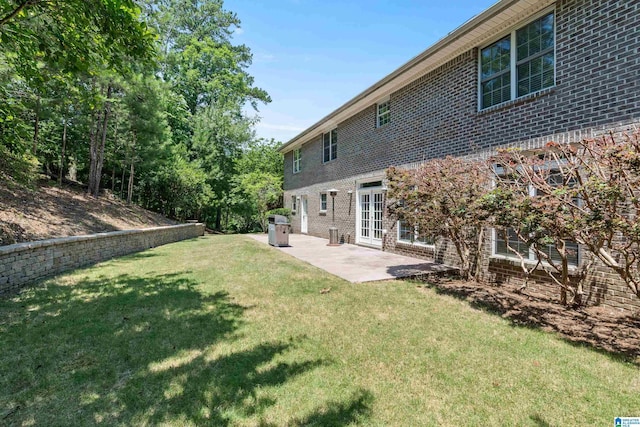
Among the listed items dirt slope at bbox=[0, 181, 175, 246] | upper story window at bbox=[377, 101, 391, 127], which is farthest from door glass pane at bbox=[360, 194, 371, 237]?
dirt slope at bbox=[0, 181, 175, 246]

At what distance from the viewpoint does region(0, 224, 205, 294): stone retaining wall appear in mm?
5676

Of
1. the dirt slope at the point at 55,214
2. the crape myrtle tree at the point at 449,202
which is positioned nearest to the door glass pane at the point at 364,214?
the crape myrtle tree at the point at 449,202

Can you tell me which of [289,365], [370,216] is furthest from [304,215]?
[289,365]

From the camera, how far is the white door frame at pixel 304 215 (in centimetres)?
1758

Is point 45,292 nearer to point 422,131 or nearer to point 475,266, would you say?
point 475,266

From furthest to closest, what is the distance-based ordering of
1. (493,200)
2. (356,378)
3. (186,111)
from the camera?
(186,111) < (493,200) < (356,378)

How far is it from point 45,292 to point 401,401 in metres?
6.34

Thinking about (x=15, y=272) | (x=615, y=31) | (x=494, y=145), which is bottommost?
(x=15, y=272)

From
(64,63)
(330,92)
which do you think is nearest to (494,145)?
(64,63)

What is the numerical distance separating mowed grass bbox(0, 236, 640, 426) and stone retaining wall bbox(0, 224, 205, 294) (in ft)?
2.26

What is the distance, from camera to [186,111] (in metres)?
25.4

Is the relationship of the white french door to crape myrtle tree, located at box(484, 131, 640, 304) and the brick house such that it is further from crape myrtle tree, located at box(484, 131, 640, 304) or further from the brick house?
crape myrtle tree, located at box(484, 131, 640, 304)

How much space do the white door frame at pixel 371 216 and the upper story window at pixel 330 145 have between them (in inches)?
113

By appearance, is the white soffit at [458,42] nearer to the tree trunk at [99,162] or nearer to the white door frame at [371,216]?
the white door frame at [371,216]
